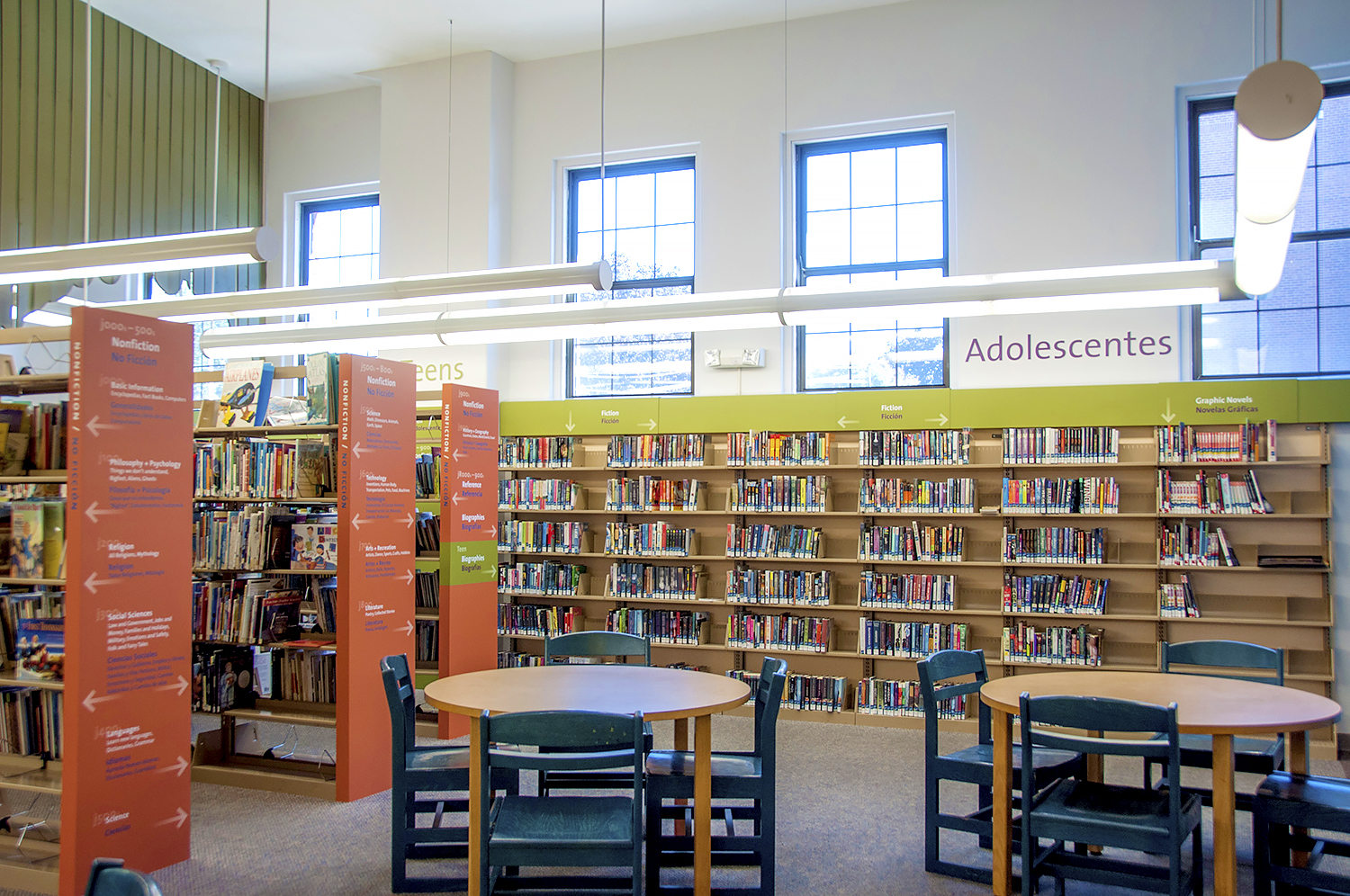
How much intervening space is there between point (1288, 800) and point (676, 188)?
6604 mm

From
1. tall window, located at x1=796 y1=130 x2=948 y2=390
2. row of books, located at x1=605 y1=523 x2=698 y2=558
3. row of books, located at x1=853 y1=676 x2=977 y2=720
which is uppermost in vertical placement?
tall window, located at x1=796 y1=130 x2=948 y2=390

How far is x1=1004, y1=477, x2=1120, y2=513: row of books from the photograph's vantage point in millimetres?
6562

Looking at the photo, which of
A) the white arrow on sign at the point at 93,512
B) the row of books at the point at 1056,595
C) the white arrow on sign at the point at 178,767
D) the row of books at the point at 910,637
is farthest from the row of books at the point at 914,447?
the white arrow on sign at the point at 93,512

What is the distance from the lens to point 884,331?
780cm

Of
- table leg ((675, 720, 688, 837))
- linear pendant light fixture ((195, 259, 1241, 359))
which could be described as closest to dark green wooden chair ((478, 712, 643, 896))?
Answer: table leg ((675, 720, 688, 837))

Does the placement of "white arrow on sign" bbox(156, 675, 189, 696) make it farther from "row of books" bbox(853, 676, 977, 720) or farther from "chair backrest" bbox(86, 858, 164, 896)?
"row of books" bbox(853, 676, 977, 720)

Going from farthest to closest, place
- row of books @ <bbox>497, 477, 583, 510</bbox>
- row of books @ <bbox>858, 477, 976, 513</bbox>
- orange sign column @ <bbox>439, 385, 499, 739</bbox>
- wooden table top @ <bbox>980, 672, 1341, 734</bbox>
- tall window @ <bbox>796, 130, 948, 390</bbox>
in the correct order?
row of books @ <bbox>497, 477, 583, 510</bbox> < tall window @ <bbox>796, 130, 948, 390</bbox> < row of books @ <bbox>858, 477, 976, 513</bbox> < orange sign column @ <bbox>439, 385, 499, 739</bbox> < wooden table top @ <bbox>980, 672, 1341, 734</bbox>

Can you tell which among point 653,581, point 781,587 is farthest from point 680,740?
point 653,581

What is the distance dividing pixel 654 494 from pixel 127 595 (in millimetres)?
4297

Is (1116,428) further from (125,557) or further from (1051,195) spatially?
(125,557)

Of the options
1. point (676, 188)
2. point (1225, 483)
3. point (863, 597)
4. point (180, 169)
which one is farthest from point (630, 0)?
point (1225, 483)

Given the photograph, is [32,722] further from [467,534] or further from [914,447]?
[914,447]

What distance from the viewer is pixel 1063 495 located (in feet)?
21.8

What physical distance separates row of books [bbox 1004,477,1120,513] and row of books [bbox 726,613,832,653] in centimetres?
167
